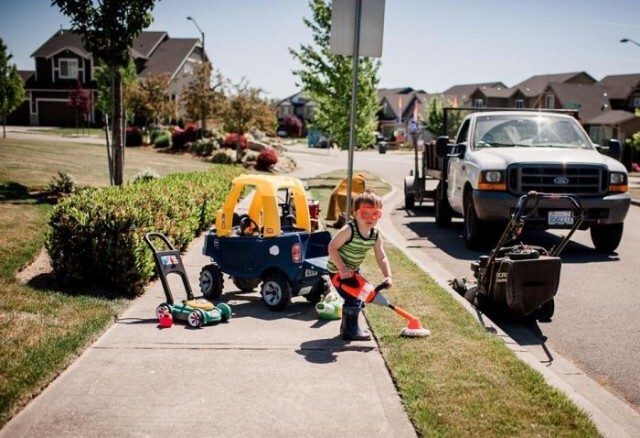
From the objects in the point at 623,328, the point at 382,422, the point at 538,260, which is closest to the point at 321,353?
the point at 382,422

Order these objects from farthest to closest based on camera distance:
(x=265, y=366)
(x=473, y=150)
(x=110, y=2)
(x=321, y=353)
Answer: (x=110, y=2), (x=473, y=150), (x=321, y=353), (x=265, y=366)

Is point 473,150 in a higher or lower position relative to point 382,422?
higher

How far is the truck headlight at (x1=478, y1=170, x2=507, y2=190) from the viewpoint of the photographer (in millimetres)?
10961

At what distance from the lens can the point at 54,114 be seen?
211 feet

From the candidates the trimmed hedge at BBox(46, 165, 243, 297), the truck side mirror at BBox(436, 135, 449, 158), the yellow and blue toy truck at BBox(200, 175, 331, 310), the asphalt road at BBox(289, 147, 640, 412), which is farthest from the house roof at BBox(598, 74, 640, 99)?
the trimmed hedge at BBox(46, 165, 243, 297)

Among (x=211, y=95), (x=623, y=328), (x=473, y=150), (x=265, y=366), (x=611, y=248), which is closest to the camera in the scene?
(x=265, y=366)

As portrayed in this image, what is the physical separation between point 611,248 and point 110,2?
1027cm

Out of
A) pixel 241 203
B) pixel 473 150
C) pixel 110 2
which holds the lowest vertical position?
pixel 241 203

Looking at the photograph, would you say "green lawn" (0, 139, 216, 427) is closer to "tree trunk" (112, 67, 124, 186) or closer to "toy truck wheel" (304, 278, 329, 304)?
"tree trunk" (112, 67, 124, 186)

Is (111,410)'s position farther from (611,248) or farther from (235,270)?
(611,248)

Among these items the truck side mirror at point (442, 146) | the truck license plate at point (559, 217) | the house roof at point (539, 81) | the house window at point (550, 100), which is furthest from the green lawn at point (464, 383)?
the house roof at point (539, 81)

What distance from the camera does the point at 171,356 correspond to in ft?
18.0

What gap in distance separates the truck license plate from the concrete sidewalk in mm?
5308

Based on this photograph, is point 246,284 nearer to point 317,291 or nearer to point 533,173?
point 317,291
